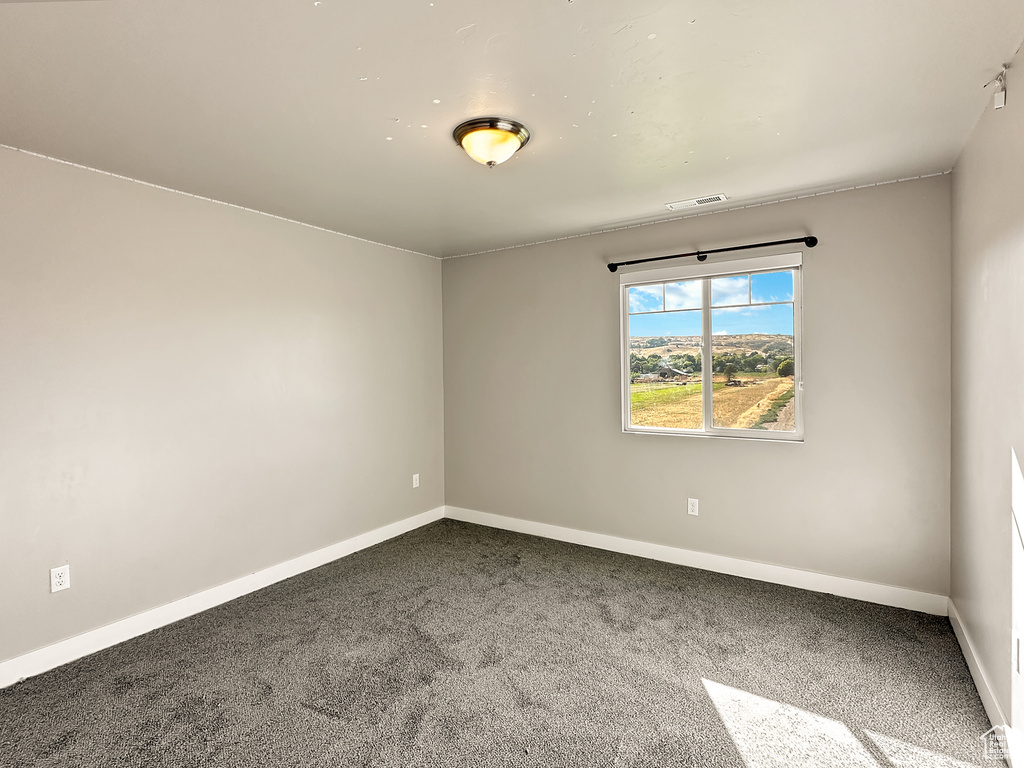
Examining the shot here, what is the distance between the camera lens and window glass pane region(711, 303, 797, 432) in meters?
3.48

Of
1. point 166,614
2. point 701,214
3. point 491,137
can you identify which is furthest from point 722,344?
point 166,614

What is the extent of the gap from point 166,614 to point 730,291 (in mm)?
4049

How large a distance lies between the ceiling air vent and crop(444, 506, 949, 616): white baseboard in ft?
7.91

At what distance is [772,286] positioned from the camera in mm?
3502

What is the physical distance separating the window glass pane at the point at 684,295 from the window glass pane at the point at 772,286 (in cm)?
36

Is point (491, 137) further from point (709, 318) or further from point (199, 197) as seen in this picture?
point (709, 318)

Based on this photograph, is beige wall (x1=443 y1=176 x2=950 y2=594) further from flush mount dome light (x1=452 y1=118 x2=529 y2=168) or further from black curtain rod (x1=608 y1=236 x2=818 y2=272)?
flush mount dome light (x1=452 y1=118 x2=529 y2=168)

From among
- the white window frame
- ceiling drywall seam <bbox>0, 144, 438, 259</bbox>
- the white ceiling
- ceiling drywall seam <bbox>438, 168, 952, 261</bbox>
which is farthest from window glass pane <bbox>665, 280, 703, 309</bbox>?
ceiling drywall seam <bbox>0, 144, 438, 259</bbox>

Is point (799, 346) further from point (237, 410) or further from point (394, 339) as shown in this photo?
point (237, 410)

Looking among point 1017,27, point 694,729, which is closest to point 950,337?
point 1017,27

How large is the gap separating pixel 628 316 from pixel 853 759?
290cm

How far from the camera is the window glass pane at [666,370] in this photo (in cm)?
383

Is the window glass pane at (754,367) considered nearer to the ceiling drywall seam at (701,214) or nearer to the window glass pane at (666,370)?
the window glass pane at (666,370)

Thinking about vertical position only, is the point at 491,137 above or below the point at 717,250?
above
